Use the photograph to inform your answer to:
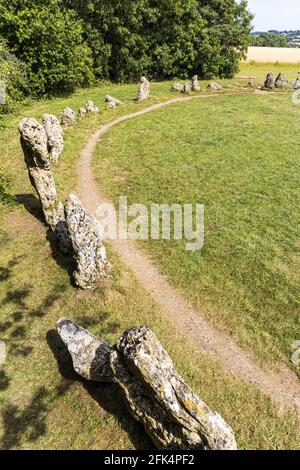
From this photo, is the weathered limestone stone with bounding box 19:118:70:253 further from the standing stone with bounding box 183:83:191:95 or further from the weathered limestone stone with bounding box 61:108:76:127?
→ the standing stone with bounding box 183:83:191:95

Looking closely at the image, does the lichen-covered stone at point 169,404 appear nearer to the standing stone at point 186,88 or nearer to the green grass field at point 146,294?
the green grass field at point 146,294

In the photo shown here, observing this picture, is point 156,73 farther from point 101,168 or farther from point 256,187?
point 256,187

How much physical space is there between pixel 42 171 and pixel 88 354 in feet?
30.3

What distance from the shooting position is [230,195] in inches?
806

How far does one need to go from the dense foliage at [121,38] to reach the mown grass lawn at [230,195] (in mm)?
13179

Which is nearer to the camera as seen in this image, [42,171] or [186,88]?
[42,171]

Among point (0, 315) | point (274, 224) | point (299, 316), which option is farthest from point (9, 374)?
point (274, 224)

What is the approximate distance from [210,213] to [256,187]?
13.8 feet

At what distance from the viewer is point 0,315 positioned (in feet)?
42.3

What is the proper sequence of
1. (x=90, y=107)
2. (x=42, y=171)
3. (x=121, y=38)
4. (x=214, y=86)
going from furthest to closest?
1. (x=121, y=38)
2. (x=214, y=86)
3. (x=90, y=107)
4. (x=42, y=171)

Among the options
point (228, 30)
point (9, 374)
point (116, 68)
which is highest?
point (228, 30)

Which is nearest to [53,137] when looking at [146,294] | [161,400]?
[146,294]

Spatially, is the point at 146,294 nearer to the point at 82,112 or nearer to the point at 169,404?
the point at 169,404

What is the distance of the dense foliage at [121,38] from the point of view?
3612cm
